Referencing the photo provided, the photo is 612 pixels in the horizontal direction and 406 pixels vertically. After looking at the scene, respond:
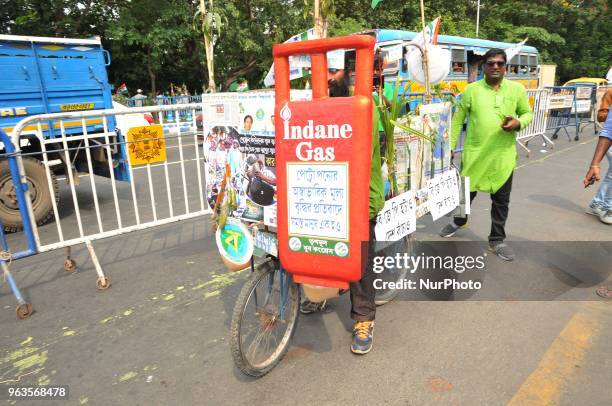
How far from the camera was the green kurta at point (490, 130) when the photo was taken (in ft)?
12.8

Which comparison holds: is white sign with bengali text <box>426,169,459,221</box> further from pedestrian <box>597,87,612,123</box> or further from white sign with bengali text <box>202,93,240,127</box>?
pedestrian <box>597,87,612,123</box>

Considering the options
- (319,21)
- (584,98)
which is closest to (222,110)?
(319,21)

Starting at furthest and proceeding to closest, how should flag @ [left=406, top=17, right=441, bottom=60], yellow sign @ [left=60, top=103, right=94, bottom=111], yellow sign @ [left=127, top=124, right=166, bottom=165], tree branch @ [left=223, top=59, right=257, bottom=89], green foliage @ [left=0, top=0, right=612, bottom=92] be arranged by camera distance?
tree branch @ [left=223, top=59, right=257, bottom=89], green foliage @ [left=0, top=0, right=612, bottom=92], yellow sign @ [left=60, top=103, right=94, bottom=111], yellow sign @ [left=127, top=124, right=166, bottom=165], flag @ [left=406, top=17, right=441, bottom=60]

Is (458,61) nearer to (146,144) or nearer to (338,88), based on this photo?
(146,144)

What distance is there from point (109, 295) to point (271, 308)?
1819 mm

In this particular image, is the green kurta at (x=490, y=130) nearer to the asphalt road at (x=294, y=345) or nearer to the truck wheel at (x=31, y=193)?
the asphalt road at (x=294, y=345)

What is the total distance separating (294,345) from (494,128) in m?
2.61

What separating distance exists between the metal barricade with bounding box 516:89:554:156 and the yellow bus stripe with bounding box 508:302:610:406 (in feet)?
26.9

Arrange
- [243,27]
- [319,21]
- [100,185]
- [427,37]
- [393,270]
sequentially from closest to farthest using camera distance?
[393,270]
[427,37]
[100,185]
[319,21]
[243,27]

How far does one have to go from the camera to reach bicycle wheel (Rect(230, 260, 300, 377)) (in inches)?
95.4

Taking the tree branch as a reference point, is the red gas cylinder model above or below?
below

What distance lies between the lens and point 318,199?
2.18 metres

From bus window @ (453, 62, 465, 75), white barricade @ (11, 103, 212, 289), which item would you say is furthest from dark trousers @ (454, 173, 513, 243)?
bus window @ (453, 62, 465, 75)

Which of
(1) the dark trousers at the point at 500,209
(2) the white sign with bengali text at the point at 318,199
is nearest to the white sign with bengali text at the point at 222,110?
(2) the white sign with bengali text at the point at 318,199
